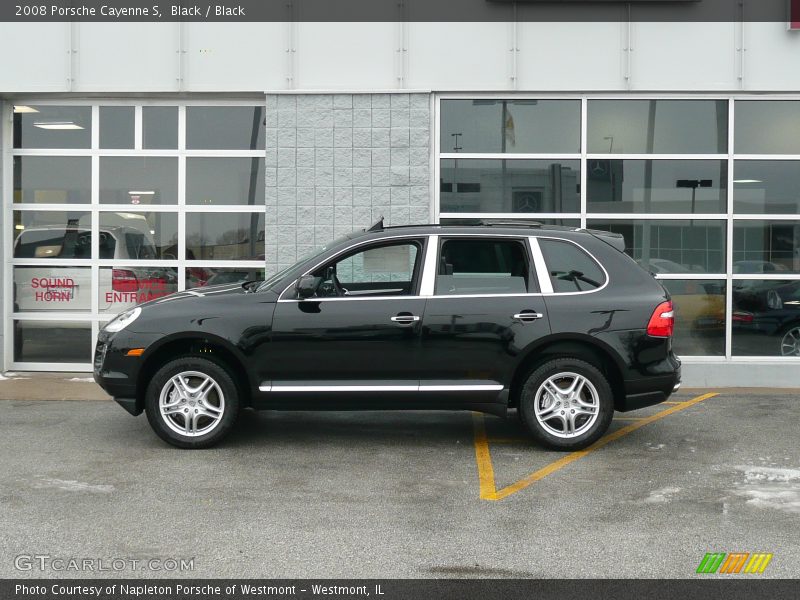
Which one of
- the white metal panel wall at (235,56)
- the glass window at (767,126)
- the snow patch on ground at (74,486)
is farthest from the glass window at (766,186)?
the snow patch on ground at (74,486)

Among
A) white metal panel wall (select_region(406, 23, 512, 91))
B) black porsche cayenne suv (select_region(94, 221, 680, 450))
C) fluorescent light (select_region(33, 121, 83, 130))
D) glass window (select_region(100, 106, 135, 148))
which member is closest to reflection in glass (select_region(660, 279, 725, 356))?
white metal panel wall (select_region(406, 23, 512, 91))

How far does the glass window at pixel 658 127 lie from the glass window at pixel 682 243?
86 centimetres

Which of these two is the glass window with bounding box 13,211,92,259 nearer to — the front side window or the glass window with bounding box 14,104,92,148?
the glass window with bounding box 14,104,92,148

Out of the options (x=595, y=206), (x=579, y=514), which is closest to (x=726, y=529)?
(x=579, y=514)

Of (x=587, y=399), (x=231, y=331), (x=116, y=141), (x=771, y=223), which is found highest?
(x=116, y=141)

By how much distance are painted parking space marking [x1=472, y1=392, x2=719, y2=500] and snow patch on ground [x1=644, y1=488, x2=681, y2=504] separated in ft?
2.64

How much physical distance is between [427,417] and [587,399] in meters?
2.06

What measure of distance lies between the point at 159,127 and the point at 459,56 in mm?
3755

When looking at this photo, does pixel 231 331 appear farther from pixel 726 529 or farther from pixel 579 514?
pixel 726 529

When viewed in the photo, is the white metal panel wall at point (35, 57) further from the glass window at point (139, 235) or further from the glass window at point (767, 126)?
the glass window at point (767, 126)

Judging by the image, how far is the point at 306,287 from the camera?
743 cm

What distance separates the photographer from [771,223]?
11.3m

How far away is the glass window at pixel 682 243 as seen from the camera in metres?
11.4

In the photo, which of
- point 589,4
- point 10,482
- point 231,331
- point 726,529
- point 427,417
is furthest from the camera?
point 589,4
